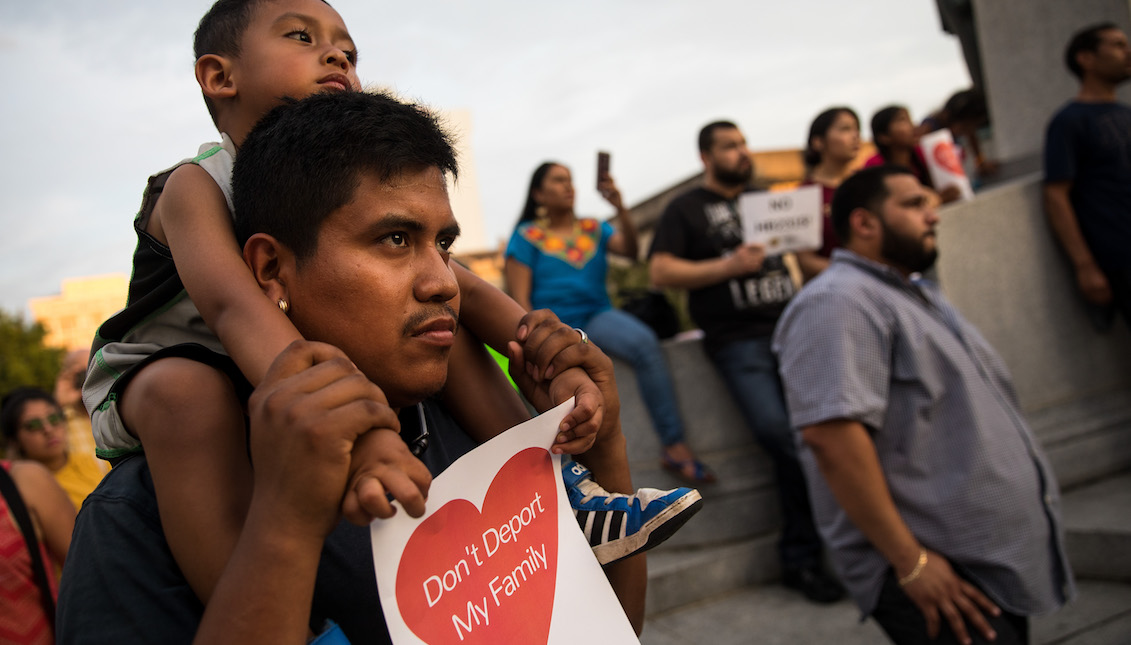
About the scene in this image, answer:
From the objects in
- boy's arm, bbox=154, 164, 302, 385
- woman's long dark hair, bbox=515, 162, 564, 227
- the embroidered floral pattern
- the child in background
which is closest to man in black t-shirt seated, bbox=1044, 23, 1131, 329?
the embroidered floral pattern

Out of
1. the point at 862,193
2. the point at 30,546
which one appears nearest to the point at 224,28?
the point at 30,546

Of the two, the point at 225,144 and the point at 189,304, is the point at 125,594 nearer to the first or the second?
the point at 189,304

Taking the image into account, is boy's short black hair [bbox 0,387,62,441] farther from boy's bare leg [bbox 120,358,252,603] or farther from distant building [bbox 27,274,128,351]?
distant building [bbox 27,274,128,351]

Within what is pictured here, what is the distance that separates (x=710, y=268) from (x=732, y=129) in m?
0.99

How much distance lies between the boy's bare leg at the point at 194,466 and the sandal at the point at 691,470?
3.95 meters

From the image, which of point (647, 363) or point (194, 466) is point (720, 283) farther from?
point (194, 466)

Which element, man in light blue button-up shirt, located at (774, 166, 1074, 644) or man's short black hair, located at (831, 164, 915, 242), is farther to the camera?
man's short black hair, located at (831, 164, 915, 242)

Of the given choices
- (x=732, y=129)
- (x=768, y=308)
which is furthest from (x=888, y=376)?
(x=732, y=129)

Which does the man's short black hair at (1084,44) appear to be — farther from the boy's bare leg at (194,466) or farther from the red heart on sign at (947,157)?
the boy's bare leg at (194,466)

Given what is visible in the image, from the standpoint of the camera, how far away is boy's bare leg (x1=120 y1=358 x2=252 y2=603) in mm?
1033

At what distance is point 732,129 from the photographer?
4.98 metres

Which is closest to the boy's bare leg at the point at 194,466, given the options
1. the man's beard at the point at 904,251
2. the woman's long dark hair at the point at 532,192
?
the man's beard at the point at 904,251

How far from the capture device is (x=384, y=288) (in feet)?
3.88

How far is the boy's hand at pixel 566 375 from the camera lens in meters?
1.25
